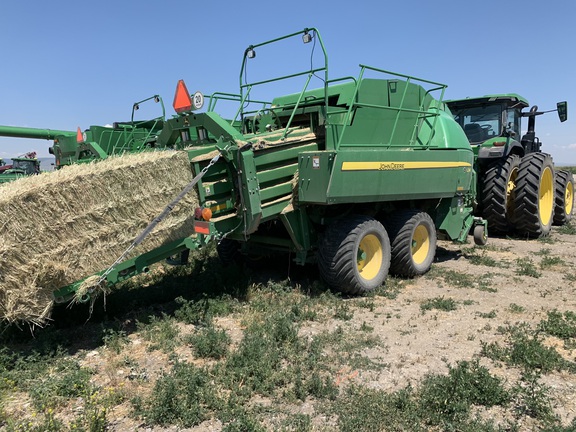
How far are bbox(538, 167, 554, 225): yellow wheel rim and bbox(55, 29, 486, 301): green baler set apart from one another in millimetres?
3928

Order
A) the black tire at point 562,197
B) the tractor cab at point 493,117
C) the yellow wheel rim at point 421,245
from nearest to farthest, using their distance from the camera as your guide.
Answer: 1. the yellow wheel rim at point 421,245
2. the tractor cab at point 493,117
3. the black tire at point 562,197

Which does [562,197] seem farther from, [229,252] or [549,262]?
[229,252]

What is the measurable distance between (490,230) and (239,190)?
22.0 feet

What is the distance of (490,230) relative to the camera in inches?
374

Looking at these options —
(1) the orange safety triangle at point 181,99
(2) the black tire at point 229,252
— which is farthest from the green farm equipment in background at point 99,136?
(1) the orange safety triangle at point 181,99

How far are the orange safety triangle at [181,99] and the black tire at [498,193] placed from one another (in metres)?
6.30

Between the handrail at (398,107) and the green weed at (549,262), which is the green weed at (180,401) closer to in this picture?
the handrail at (398,107)

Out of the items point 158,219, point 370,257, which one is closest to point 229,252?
point 370,257

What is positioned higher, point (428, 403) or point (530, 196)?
point (530, 196)

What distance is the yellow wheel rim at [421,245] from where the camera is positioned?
22.1 feet

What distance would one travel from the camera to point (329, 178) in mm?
5082

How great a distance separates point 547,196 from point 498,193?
2287mm

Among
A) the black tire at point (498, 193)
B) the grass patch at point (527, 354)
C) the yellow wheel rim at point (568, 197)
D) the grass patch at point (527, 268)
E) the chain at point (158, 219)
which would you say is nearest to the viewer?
the grass patch at point (527, 354)

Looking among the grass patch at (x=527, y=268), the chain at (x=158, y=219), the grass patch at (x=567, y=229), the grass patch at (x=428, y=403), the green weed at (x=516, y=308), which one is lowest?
the grass patch at (x=567, y=229)
